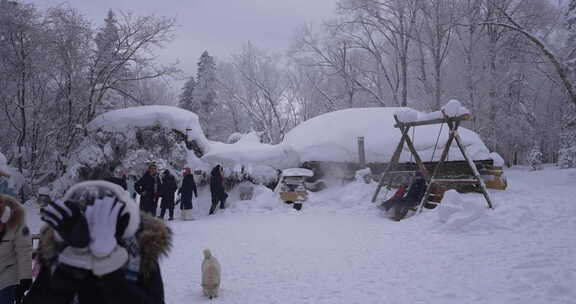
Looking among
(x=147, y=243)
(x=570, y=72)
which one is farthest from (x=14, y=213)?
(x=570, y=72)

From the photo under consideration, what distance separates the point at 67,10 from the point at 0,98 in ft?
13.4

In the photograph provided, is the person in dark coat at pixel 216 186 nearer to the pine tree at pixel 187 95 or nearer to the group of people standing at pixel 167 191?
the group of people standing at pixel 167 191

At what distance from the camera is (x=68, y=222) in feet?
5.02

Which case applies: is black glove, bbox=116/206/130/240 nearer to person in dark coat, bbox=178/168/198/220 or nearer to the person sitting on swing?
the person sitting on swing

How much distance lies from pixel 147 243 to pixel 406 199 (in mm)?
8728

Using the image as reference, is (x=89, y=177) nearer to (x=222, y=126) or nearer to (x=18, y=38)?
(x=18, y=38)

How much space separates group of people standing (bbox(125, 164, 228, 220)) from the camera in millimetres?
10062

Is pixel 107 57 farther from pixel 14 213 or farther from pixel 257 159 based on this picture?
pixel 14 213

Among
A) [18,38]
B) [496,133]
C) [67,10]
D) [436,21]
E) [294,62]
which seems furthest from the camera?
[294,62]

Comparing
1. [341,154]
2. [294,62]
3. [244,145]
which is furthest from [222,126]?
[341,154]

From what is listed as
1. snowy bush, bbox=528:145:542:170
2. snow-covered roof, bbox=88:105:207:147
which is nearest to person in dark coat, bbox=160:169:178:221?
snow-covered roof, bbox=88:105:207:147

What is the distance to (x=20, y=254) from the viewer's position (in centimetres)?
288

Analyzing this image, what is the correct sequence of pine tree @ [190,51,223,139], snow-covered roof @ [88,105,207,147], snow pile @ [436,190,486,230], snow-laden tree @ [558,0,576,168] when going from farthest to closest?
pine tree @ [190,51,223,139]
snow-laden tree @ [558,0,576,168]
snow-covered roof @ [88,105,207,147]
snow pile @ [436,190,486,230]

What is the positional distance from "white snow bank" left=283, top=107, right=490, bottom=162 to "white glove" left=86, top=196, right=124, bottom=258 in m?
12.1
